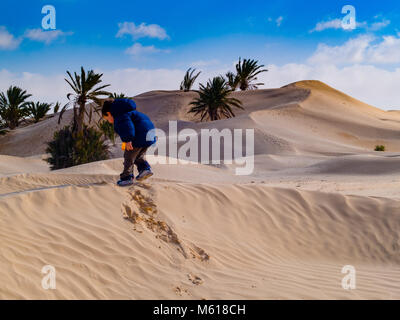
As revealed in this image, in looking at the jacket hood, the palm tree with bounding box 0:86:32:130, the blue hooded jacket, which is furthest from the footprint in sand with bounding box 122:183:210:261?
the palm tree with bounding box 0:86:32:130

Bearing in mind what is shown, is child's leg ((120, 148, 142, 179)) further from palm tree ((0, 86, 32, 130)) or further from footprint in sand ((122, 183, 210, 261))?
palm tree ((0, 86, 32, 130))

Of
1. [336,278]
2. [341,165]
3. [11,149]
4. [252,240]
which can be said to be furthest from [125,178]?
[11,149]

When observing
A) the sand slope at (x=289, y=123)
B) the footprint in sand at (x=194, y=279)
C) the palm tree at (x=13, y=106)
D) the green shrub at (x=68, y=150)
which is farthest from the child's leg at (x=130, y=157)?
the palm tree at (x=13, y=106)

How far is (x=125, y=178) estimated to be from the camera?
6098 millimetres

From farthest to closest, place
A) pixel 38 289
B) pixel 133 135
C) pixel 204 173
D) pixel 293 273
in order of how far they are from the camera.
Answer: pixel 204 173
pixel 133 135
pixel 293 273
pixel 38 289

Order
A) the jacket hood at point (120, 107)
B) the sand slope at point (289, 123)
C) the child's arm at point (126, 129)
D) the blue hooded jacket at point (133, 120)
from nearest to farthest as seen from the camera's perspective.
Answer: the child's arm at point (126, 129) < the blue hooded jacket at point (133, 120) < the jacket hood at point (120, 107) < the sand slope at point (289, 123)

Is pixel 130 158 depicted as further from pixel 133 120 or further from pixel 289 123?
pixel 289 123

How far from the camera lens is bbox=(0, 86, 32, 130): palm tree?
35344 mm

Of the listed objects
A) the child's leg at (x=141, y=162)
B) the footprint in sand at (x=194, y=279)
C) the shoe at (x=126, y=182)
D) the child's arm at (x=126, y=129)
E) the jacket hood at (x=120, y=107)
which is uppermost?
the jacket hood at (x=120, y=107)

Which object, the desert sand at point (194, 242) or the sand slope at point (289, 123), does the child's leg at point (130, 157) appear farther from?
the sand slope at point (289, 123)

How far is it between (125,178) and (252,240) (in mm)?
2220

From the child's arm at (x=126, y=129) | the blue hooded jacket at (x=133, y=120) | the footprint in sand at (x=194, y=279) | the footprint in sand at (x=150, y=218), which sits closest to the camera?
the footprint in sand at (x=194, y=279)

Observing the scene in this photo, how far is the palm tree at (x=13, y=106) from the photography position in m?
35.3
